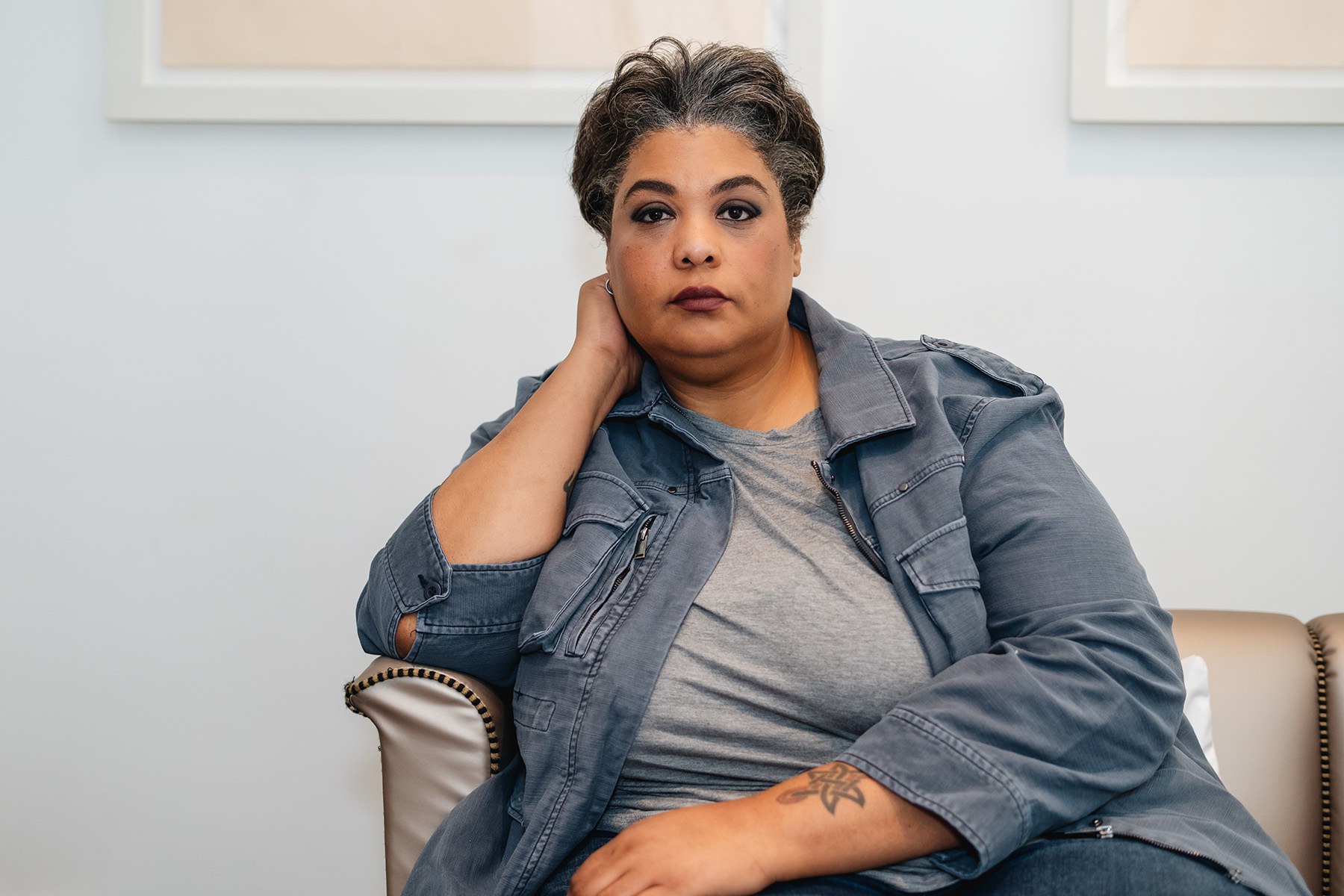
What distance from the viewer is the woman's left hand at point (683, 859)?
0.89 m

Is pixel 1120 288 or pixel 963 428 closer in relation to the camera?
pixel 963 428

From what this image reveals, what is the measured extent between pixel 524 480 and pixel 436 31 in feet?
3.32

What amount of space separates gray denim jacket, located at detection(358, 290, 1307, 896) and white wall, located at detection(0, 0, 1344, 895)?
24.3 inches

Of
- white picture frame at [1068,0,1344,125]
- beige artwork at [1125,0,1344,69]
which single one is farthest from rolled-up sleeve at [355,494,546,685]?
beige artwork at [1125,0,1344,69]

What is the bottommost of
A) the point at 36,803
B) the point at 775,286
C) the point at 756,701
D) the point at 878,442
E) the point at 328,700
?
the point at 36,803

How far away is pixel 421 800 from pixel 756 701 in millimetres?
412

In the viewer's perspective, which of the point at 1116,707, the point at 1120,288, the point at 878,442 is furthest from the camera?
the point at 1120,288

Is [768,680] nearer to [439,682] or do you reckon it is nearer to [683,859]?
[683,859]

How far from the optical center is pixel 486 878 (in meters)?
1.09

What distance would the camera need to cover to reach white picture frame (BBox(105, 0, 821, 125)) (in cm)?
180

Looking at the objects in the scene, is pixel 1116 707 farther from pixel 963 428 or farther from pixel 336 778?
pixel 336 778

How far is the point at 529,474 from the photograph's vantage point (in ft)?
4.00

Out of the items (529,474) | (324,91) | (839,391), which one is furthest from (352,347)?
(839,391)

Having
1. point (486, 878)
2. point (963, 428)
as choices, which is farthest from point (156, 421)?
point (963, 428)
